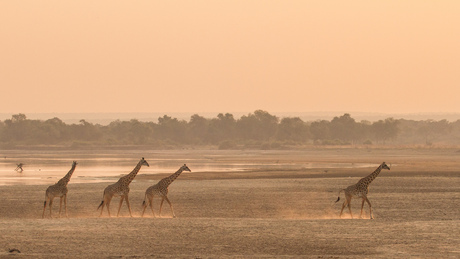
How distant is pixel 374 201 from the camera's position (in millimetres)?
28078

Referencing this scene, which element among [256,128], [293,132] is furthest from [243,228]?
[256,128]

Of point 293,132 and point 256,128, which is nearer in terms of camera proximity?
point 293,132

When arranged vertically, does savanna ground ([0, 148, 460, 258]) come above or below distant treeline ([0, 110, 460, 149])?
below

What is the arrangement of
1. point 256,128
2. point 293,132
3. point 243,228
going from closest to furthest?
point 243,228
point 293,132
point 256,128

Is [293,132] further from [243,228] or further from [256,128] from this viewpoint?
[243,228]

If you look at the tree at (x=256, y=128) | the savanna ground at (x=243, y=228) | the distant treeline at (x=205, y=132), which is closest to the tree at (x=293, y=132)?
the distant treeline at (x=205, y=132)

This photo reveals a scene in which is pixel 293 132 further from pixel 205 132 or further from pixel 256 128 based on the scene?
pixel 205 132

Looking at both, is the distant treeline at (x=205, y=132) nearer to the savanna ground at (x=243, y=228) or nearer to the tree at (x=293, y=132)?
the tree at (x=293, y=132)

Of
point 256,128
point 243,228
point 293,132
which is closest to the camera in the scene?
point 243,228

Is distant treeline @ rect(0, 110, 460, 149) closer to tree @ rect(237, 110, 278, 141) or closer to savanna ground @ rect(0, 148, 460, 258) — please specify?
tree @ rect(237, 110, 278, 141)

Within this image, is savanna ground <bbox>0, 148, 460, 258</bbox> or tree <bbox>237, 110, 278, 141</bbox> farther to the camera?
tree <bbox>237, 110, 278, 141</bbox>

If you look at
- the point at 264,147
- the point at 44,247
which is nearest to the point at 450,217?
the point at 44,247

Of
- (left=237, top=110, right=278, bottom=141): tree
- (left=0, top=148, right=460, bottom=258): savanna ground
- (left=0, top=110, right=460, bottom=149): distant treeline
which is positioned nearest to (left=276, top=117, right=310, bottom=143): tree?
(left=0, top=110, right=460, bottom=149): distant treeline

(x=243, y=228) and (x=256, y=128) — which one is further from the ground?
(x=256, y=128)
